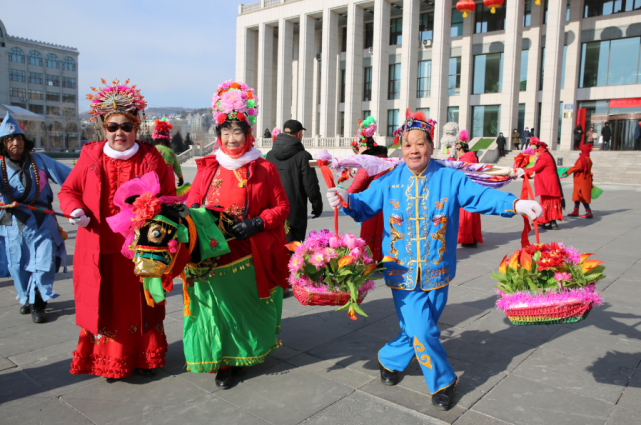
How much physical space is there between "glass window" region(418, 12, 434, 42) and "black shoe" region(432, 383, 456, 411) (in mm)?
39173

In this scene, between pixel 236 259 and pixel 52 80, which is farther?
pixel 52 80

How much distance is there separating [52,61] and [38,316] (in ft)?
323

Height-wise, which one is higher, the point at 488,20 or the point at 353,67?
the point at 488,20

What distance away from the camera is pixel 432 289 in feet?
10.3

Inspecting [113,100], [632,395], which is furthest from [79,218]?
[632,395]

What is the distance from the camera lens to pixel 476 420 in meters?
2.92

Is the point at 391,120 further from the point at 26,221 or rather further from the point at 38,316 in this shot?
the point at 38,316

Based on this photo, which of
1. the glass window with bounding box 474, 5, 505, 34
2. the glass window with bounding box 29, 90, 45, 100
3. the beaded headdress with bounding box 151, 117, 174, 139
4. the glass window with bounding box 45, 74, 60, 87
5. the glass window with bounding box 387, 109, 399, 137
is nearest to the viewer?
the beaded headdress with bounding box 151, 117, 174, 139

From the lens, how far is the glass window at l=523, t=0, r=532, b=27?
109 ft

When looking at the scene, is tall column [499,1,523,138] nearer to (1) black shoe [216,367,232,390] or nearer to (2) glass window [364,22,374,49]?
(2) glass window [364,22,374,49]

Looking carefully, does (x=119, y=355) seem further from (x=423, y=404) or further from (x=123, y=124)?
(x=423, y=404)

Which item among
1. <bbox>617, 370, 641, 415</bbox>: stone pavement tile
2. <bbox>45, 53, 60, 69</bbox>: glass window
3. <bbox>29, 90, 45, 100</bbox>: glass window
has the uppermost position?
<bbox>45, 53, 60, 69</bbox>: glass window

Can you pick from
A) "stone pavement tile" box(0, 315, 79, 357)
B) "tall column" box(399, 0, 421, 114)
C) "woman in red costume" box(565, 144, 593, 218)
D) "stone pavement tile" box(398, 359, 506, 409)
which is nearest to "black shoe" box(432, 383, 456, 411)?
"stone pavement tile" box(398, 359, 506, 409)

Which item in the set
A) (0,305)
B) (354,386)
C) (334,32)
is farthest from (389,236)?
(334,32)
